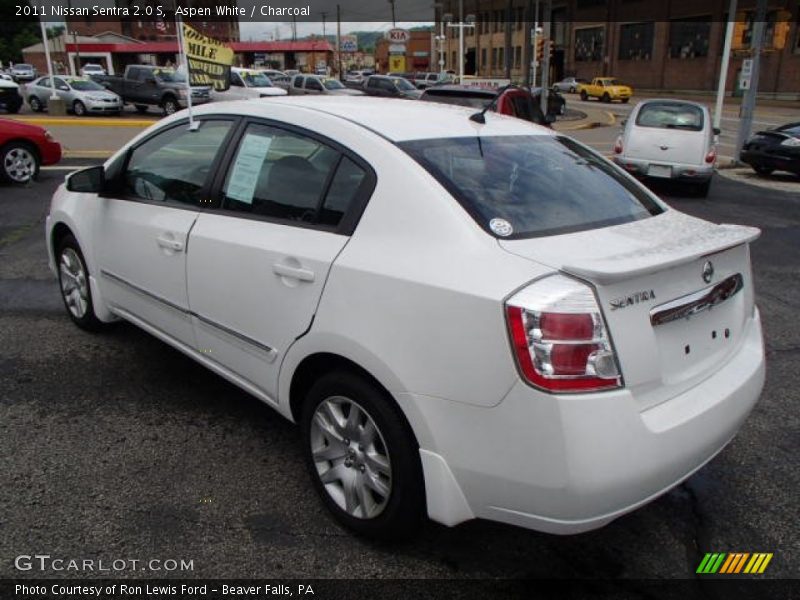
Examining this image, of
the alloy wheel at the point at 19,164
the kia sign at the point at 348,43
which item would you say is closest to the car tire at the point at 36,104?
the alloy wheel at the point at 19,164

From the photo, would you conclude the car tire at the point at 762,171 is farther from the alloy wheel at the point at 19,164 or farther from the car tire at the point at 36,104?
the car tire at the point at 36,104

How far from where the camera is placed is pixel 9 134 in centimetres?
1035

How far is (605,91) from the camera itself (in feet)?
153

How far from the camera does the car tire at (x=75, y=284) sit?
175 inches

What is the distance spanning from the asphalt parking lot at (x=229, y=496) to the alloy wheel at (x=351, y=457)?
0.17 meters

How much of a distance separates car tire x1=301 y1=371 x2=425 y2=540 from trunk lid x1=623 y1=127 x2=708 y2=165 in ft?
33.0

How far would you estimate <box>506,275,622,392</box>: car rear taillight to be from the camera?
6.63ft

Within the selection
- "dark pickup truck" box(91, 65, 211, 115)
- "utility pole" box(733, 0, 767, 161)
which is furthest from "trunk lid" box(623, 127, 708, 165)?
"dark pickup truck" box(91, 65, 211, 115)

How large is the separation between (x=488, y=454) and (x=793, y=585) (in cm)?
132

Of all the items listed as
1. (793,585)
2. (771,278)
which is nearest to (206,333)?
(793,585)

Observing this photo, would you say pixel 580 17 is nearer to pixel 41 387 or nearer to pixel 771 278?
pixel 771 278

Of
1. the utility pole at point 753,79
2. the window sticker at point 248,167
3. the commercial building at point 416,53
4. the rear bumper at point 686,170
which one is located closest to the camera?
the window sticker at point 248,167

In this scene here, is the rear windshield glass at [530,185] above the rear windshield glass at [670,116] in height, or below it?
above

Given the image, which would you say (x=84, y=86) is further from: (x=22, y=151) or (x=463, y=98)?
(x=463, y=98)
